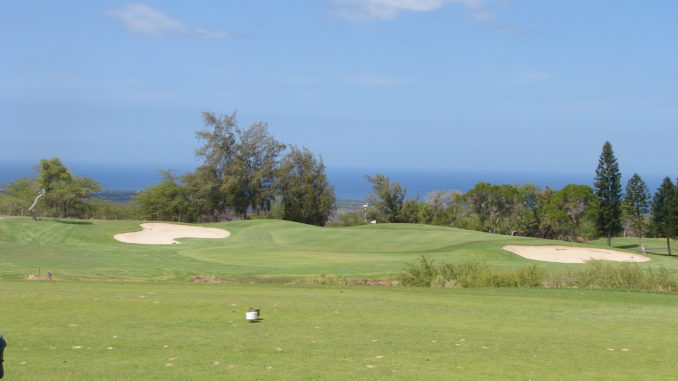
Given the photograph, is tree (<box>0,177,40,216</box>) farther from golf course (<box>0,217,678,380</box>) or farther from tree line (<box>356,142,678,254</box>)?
→ golf course (<box>0,217,678,380</box>)

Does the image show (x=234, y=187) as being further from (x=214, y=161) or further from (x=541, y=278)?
(x=541, y=278)

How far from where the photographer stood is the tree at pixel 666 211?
63.5 m

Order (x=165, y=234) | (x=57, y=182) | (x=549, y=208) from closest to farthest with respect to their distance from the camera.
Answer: (x=165, y=234), (x=57, y=182), (x=549, y=208)

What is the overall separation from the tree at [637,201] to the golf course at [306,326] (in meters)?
54.1

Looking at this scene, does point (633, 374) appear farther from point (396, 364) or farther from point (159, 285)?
point (159, 285)

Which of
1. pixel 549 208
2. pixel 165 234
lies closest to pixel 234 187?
pixel 165 234

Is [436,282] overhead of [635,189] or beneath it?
beneath

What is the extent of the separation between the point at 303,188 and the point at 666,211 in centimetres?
3778

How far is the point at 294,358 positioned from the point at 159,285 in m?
9.58

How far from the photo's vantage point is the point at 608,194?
6838cm

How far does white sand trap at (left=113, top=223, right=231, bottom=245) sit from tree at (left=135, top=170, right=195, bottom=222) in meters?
25.5

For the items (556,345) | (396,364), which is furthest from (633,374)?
(396,364)

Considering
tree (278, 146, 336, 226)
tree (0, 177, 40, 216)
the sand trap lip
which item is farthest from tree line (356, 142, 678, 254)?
the sand trap lip

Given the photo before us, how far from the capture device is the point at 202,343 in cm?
1041
